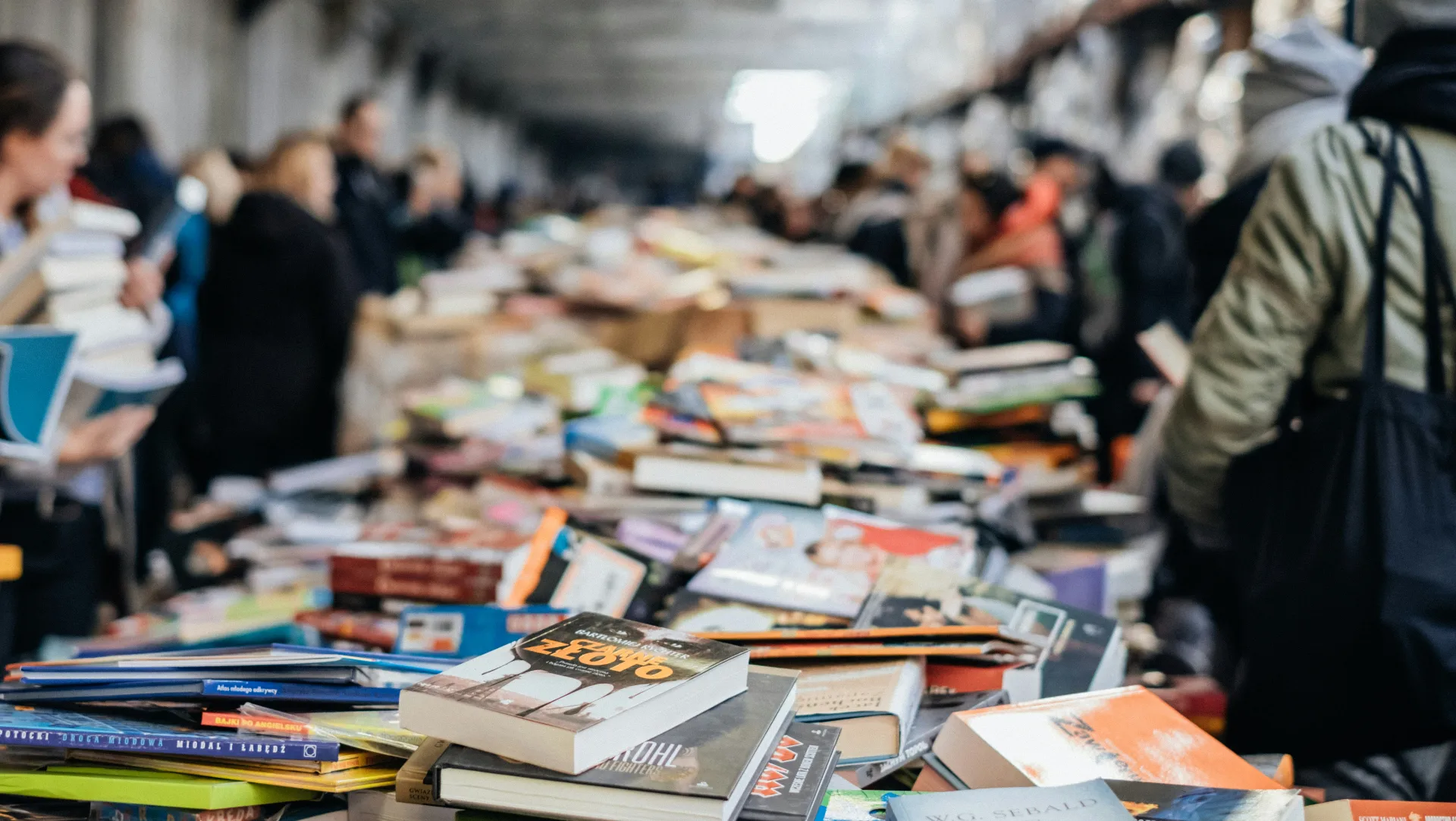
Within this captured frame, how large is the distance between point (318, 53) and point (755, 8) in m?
5.72

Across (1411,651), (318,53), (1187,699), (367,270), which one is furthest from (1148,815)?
(318,53)

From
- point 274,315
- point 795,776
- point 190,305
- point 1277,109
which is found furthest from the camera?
point 190,305

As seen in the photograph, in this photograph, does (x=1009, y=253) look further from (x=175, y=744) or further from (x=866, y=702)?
(x=175, y=744)

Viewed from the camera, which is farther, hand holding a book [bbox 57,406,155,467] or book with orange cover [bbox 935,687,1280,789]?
hand holding a book [bbox 57,406,155,467]

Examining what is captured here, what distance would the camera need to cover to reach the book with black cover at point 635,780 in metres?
0.95

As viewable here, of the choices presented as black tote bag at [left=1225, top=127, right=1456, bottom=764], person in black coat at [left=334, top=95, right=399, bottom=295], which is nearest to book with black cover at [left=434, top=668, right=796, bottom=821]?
black tote bag at [left=1225, top=127, right=1456, bottom=764]

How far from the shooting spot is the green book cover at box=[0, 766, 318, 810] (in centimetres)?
111

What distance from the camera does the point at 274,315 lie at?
411 centimetres

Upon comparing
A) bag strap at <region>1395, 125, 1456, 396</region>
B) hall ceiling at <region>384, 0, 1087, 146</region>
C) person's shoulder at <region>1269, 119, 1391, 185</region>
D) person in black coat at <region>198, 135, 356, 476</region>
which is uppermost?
hall ceiling at <region>384, 0, 1087, 146</region>

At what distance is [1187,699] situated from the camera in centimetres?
176

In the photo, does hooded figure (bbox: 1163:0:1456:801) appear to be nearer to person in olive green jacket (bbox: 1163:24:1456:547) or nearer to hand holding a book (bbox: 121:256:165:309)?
person in olive green jacket (bbox: 1163:24:1456:547)

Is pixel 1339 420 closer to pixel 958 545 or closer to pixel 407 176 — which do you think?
pixel 958 545

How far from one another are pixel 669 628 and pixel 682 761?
54 cm

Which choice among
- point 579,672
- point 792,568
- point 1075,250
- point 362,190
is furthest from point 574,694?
point 362,190
